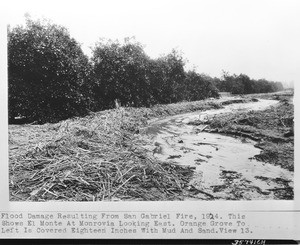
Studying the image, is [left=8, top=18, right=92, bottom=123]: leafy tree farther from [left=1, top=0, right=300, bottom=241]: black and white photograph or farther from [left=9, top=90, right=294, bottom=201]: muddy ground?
[left=9, top=90, right=294, bottom=201]: muddy ground

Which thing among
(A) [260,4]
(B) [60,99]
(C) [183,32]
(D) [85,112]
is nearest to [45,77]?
(B) [60,99]

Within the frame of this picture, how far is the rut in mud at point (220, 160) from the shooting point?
209 centimetres

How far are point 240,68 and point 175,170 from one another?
2.18ft

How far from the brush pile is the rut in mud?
7 centimetres

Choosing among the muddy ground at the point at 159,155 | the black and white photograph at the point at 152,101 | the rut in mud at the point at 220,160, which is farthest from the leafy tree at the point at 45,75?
the rut in mud at the point at 220,160

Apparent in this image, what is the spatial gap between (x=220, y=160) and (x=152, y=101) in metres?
0.51

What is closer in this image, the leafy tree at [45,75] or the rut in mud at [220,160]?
the rut in mud at [220,160]

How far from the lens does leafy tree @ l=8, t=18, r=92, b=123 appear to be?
220 cm

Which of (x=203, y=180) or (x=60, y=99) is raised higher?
(x=60, y=99)

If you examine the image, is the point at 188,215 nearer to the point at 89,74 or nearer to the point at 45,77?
the point at 89,74

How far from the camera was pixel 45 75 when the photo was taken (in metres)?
2.23

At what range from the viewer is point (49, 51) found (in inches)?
88.9

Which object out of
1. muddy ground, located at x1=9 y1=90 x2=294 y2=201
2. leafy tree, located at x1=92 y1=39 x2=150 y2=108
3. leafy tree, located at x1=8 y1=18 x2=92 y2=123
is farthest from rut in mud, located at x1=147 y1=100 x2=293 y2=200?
leafy tree, located at x1=8 y1=18 x2=92 y2=123

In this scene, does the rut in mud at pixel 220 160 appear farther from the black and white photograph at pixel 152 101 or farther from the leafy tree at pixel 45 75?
the leafy tree at pixel 45 75
